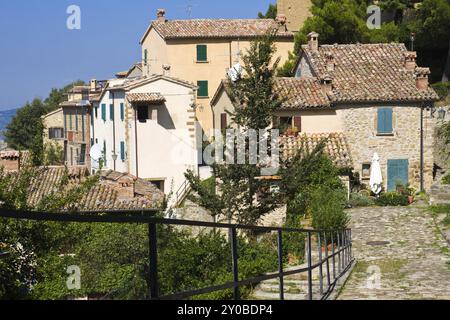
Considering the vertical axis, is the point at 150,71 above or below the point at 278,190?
above

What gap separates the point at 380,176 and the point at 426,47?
521 inches

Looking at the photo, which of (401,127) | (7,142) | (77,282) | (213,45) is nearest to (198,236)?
(77,282)

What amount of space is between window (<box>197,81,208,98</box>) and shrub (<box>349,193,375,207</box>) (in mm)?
20638

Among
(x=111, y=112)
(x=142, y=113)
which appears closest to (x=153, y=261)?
(x=142, y=113)

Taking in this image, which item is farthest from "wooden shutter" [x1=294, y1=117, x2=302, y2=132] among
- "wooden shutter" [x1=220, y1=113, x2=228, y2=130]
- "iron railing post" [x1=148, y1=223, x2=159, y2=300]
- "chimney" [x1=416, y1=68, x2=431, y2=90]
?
"iron railing post" [x1=148, y1=223, x2=159, y2=300]

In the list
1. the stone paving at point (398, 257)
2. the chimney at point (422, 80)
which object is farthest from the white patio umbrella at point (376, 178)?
the chimney at point (422, 80)

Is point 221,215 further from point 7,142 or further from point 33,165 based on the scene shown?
point 7,142

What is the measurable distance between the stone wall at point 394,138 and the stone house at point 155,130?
10532mm

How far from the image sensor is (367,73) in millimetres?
35969

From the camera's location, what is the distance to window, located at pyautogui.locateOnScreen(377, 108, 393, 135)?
112 ft

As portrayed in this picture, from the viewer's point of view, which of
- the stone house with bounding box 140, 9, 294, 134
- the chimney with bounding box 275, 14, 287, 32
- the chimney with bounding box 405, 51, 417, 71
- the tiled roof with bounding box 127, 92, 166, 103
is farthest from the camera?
the chimney with bounding box 275, 14, 287, 32

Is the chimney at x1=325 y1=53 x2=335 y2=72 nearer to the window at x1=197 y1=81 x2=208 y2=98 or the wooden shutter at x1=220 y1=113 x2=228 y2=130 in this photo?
the wooden shutter at x1=220 y1=113 x2=228 y2=130

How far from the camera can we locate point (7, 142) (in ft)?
249

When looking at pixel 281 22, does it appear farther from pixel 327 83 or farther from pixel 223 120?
pixel 327 83
